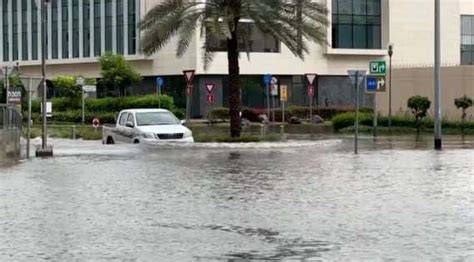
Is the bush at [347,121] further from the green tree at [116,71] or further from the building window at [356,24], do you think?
the building window at [356,24]

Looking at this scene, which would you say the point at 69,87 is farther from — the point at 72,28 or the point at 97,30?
the point at 72,28

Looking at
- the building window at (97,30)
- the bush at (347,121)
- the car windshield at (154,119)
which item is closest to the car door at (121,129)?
the car windshield at (154,119)

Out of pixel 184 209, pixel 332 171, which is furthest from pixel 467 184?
pixel 184 209

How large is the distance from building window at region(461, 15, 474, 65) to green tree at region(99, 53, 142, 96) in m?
32.2

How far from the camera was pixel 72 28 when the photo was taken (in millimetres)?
78438

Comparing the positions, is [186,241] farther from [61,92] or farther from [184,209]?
[61,92]

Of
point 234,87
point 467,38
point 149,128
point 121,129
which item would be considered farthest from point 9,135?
point 467,38

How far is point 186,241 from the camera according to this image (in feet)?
36.6

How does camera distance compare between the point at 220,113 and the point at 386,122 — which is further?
the point at 220,113

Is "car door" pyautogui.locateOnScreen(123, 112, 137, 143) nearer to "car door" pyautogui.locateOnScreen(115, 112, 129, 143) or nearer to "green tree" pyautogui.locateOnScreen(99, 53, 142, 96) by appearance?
"car door" pyautogui.locateOnScreen(115, 112, 129, 143)

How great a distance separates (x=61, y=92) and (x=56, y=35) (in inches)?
372

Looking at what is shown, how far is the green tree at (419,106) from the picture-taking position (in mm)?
48125

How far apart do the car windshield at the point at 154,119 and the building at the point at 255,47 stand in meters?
35.8

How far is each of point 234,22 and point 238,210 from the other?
2140 centimetres
